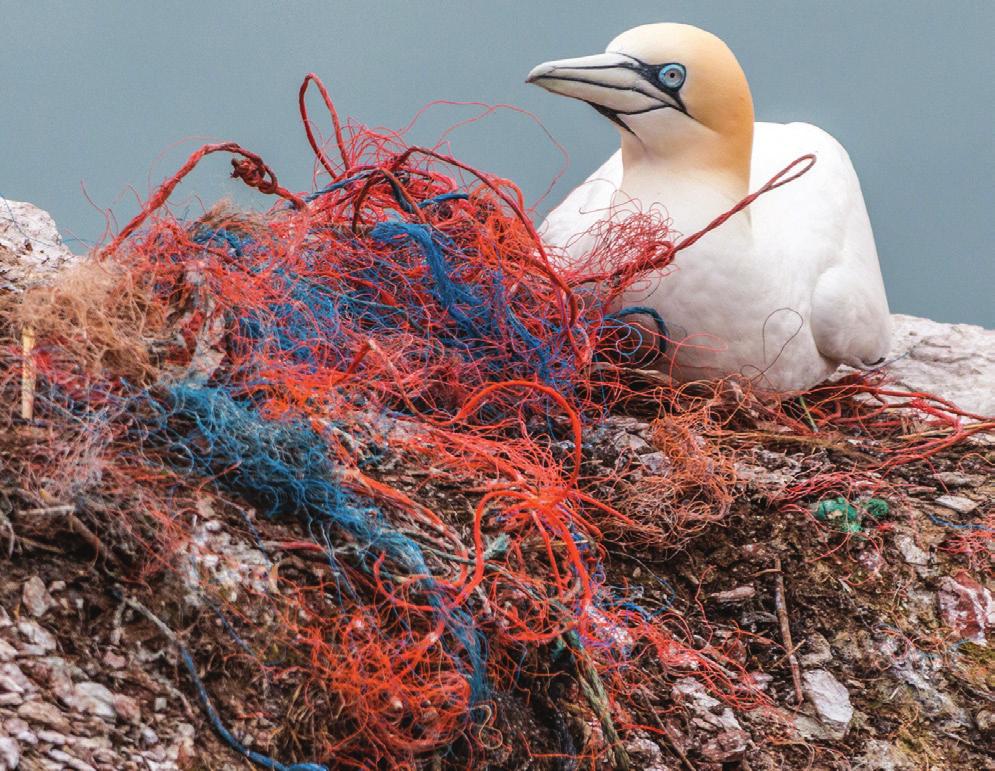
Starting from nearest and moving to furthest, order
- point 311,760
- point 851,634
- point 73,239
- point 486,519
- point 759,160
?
point 311,760, point 486,519, point 851,634, point 73,239, point 759,160

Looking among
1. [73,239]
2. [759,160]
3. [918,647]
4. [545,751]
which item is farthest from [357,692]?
[759,160]

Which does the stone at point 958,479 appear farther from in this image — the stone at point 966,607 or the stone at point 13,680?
the stone at point 13,680

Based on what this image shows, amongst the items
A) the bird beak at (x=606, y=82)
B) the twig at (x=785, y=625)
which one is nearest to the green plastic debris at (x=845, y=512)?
the twig at (x=785, y=625)

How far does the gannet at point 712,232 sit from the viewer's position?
4465 millimetres

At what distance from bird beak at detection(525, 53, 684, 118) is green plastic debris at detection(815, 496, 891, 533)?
1451 millimetres

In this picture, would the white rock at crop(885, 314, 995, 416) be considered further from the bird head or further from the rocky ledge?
the bird head

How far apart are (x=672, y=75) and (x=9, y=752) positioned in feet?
10.1

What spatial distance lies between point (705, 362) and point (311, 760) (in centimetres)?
231

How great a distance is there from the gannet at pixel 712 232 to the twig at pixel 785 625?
37.6 inches

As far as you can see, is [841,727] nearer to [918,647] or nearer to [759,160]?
[918,647]

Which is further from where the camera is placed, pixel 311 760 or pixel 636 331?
pixel 636 331

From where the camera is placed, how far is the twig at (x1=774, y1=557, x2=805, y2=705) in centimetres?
359

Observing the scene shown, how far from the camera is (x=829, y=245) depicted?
16.4ft

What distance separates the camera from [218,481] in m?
3.04
